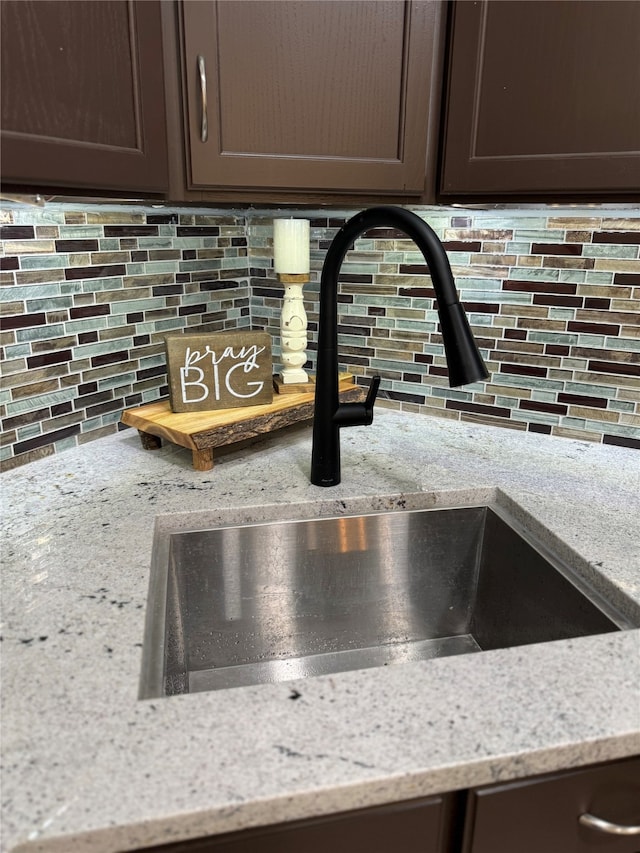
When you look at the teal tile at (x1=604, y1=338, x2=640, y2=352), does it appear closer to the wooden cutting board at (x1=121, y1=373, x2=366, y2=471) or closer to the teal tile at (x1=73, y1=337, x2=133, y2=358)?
the wooden cutting board at (x1=121, y1=373, x2=366, y2=471)

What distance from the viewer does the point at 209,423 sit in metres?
1.13

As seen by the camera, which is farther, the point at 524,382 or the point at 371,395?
the point at 524,382

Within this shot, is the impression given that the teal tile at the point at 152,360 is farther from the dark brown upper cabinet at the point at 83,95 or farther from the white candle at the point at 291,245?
the dark brown upper cabinet at the point at 83,95

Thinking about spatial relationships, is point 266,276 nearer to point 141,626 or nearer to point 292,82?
point 292,82

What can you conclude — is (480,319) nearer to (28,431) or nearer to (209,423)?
(209,423)

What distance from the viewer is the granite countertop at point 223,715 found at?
1.69 feet

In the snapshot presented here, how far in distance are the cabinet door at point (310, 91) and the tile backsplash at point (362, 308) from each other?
318 mm

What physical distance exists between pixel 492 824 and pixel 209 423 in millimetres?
766

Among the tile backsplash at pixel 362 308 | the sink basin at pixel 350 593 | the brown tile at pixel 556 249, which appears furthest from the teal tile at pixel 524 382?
the sink basin at pixel 350 593

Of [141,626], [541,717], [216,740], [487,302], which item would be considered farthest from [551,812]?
[487,302]

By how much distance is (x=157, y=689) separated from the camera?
647 mm

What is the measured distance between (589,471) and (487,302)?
0.43 meters

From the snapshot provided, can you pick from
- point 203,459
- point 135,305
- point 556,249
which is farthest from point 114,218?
point 556,249

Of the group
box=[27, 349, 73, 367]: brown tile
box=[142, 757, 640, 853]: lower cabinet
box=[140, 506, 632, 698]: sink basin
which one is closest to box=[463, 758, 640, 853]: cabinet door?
box=[142, 757, 640, 853]: lower cabinet
